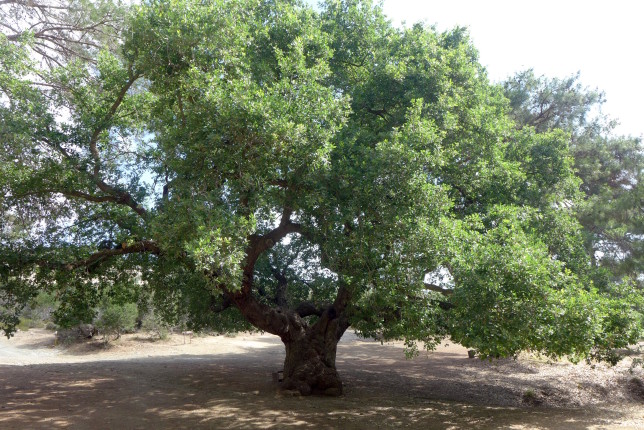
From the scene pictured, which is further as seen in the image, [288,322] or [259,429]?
[288,322]

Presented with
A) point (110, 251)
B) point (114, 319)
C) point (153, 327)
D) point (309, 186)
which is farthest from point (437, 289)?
point (153, 327)

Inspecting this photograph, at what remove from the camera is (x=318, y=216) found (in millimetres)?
Answer: 9000

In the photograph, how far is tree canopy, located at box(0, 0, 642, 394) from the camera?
7.14m

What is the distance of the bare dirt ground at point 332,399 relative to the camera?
28.4 ft

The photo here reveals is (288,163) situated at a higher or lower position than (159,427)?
higher

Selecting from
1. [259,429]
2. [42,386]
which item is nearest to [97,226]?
[42,386]

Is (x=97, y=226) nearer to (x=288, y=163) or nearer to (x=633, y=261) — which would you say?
(x=288, y=163)

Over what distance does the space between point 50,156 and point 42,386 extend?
6103mm

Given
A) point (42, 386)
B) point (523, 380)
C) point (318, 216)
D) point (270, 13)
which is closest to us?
point (318, 216)

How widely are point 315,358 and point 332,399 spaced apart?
1.10 m

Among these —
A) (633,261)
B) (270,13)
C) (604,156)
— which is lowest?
(633,261)

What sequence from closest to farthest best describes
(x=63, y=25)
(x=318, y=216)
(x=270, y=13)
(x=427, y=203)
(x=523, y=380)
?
(x=427, y=203) < (x=318, y=216) < (x=270, y=13) < (x=63, y=25) < (x=523, y=380)

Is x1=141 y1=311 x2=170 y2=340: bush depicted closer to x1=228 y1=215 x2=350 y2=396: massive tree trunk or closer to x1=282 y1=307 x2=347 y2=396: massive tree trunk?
x1=228 y1=215 x2=350 y2=396: massive tree trunk

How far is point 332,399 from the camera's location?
35.4 ft
